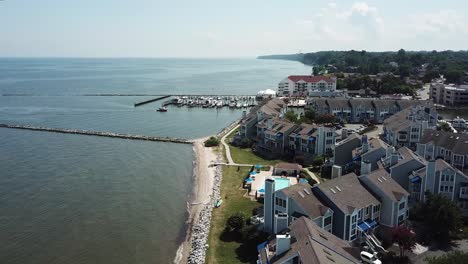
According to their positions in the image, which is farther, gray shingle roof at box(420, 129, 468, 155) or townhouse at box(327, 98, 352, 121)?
townhouse at box(327, 98, 352, 121)

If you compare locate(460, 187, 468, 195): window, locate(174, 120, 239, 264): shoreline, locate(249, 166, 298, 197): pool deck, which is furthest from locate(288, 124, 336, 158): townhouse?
locate(460, 187, 468, 195): window

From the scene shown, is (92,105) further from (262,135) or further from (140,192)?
(140,192)

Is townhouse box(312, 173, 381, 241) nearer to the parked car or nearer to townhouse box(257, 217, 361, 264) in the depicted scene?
the parked car

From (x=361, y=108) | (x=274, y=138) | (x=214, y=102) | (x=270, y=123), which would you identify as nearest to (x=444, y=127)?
(x=361, y=108)

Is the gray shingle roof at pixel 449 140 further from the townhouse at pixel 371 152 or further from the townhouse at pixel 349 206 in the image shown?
the townhouse at pixel 349 206

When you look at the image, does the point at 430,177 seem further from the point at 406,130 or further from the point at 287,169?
the point at 406,130

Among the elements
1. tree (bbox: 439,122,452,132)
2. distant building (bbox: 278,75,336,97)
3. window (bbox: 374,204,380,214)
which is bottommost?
window (bbox: 374,204,380,214)

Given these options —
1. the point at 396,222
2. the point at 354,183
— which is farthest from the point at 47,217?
the point at 396,222
